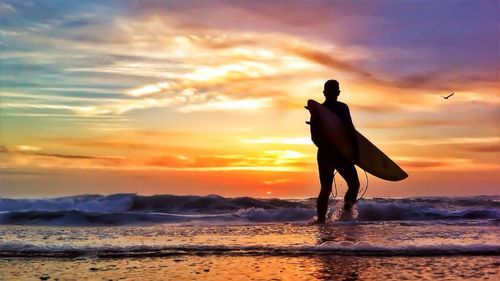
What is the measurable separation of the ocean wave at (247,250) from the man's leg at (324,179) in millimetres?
3339

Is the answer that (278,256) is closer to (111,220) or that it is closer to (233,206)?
(111,220)

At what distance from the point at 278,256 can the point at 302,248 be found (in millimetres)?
301

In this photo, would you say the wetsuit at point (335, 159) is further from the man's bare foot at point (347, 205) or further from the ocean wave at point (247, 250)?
the ocean wave at point (247, 250)

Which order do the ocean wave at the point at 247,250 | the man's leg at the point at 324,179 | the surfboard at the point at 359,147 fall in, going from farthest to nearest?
the surfboard at the point at 359,147, the man's leg at the point at 324,179, the ocean wave at the point at 247,250

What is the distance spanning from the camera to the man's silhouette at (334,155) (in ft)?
26.9

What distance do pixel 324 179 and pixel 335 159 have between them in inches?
15.0

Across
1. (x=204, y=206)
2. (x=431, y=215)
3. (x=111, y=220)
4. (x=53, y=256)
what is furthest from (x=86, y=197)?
(x=53, y=256)

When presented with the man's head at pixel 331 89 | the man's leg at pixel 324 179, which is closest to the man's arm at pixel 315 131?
the man's leg at pixel 324 179

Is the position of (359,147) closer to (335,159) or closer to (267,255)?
(335,159)

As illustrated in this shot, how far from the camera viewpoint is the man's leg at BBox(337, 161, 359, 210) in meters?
8.20

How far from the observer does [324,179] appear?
820cm

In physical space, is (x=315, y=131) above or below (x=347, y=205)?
above

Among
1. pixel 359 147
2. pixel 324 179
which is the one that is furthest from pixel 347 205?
pixel 359 147

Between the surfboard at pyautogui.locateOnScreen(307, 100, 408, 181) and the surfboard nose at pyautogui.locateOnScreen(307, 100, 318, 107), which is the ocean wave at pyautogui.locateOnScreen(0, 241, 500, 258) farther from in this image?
the surfboard nose at pyautogui.locateOnScreen(307, 100, 318, 107)
